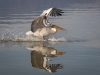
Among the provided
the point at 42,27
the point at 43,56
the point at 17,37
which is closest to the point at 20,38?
the point at 17,37

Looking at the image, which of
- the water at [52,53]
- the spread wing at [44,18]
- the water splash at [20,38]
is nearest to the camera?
the water at [52,53]

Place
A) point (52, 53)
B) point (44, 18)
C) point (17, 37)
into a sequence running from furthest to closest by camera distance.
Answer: point (17, 37) → point (44, 18) → point (52, 53)

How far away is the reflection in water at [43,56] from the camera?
28.5 feet

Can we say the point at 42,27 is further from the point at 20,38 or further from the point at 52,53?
the point at 52,53

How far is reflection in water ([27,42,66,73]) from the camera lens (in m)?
8.69

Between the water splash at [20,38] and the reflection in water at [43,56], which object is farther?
the water splash at [20,38]

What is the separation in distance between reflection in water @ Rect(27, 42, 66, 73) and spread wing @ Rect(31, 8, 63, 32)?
3.19ft

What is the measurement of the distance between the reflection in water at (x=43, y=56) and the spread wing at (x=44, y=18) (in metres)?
0.97

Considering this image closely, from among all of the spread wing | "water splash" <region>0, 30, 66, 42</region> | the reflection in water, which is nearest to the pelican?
the spread wing

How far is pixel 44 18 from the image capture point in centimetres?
1288

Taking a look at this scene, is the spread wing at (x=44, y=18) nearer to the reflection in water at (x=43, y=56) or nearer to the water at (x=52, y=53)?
the water at (x=52, y=53)

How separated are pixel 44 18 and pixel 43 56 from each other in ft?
10.3

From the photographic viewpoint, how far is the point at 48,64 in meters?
8.98

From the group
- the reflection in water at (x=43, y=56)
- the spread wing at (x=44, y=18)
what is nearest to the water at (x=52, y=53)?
the reflection in water at (x=43, y=56)
